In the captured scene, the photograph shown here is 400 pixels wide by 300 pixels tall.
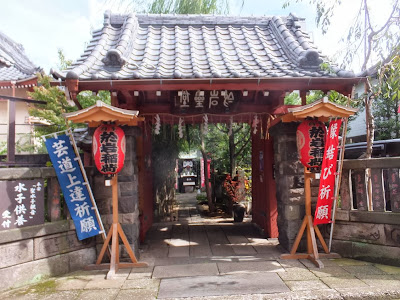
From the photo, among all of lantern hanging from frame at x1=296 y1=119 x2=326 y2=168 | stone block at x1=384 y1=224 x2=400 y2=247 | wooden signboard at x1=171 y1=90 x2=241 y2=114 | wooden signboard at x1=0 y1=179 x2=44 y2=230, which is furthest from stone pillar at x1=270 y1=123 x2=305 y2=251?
wooden signboard at x1=0 y1=179 x2=44 y2=230

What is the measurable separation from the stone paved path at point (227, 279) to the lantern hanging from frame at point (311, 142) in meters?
2.05

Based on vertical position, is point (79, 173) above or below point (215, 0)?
below

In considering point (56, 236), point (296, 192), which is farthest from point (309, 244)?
point (56, 236)

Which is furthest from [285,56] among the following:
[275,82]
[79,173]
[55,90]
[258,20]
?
Answer: [55,90]

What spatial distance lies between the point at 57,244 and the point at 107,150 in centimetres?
208

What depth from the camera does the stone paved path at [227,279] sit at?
4.25 meters

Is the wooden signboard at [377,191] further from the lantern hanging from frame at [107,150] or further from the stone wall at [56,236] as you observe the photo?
the lantern hanging from frame at [107,150]

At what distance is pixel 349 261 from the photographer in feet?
18.2

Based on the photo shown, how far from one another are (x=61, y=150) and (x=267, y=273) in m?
4.57

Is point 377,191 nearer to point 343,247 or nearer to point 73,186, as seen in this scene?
point 343,247

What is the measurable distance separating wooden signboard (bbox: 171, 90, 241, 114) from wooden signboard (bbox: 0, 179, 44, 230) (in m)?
3.50

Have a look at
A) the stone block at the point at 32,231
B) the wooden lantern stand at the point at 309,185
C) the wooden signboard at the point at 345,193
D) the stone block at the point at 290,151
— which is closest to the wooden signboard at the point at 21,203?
the stone block at the point at 32,231

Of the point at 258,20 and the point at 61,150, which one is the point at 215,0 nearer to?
the point at 258,20

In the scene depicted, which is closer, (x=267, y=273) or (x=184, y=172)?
(x=267, y=273)
